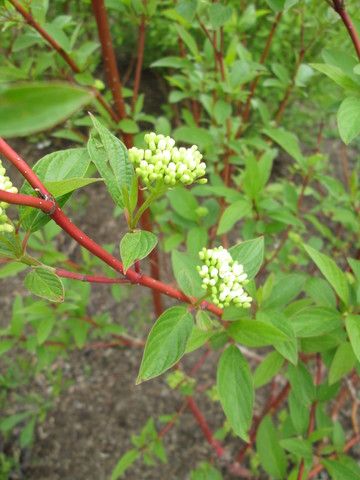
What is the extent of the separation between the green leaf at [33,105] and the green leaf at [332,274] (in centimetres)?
73

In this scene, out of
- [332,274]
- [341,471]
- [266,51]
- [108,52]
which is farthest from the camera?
[266,51]

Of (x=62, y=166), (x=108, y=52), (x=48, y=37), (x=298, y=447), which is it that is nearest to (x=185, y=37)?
(x=108, y=52)

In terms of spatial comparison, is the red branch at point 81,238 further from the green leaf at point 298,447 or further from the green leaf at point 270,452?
the green leaf at point 270,452

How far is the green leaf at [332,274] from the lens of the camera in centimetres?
91

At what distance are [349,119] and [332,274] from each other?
1.00ft

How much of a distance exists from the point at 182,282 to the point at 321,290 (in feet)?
1.36

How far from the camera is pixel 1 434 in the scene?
2.12 metres

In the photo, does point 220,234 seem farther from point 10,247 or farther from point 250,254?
point 10,247

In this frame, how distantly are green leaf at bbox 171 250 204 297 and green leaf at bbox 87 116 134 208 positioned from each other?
230mm

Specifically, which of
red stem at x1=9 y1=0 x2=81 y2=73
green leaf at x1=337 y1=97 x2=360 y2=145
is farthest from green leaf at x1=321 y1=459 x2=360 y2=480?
red stem at x1=9 y1=0 x2=81 y2=73

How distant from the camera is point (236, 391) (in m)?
0.81

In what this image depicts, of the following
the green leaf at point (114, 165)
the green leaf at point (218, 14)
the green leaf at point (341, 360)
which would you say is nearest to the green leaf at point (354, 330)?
the green leaf at point (341, 360)

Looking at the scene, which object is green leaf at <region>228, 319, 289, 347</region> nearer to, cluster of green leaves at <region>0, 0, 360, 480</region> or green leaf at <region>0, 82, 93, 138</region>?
cluster of green leaves at <region>0, 0, 360, 480</region>

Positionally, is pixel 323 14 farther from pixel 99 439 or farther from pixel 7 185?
pixel 99 439
